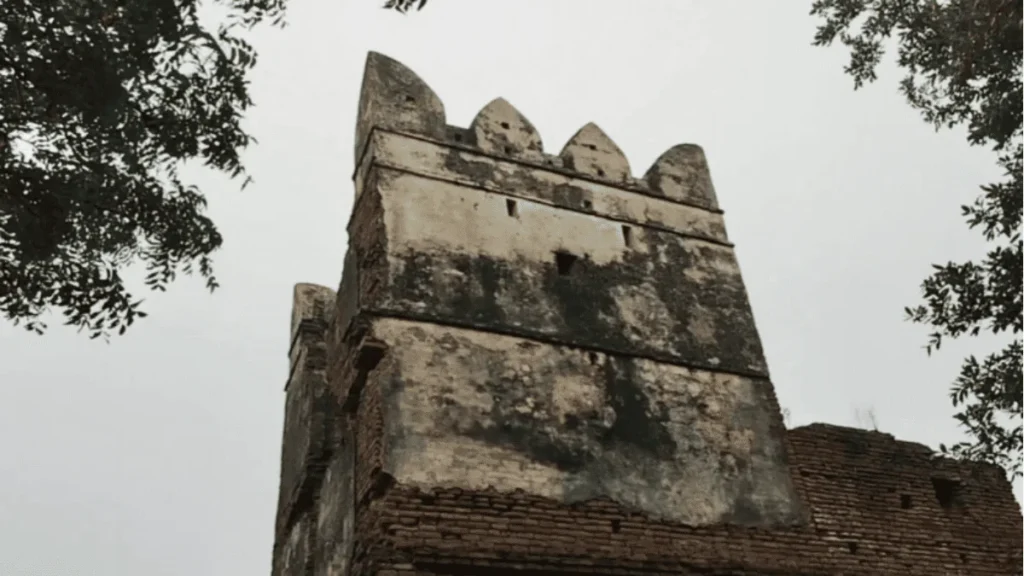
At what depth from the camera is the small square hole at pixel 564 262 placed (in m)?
8.00

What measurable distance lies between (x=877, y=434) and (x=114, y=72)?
7.07m

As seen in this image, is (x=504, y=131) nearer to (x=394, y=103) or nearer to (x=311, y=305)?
(x=394, y=103)

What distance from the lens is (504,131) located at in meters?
8.84

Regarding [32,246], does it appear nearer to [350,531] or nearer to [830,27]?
[350,531]

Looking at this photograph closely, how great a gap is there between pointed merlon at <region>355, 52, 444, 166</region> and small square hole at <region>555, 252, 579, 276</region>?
163 cm

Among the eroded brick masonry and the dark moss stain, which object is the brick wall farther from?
the dark moss stain

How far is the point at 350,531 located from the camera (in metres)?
6.57

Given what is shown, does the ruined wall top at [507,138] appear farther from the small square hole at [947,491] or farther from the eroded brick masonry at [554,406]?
the small square hole at [947,491]

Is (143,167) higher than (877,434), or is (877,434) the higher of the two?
(143,167)

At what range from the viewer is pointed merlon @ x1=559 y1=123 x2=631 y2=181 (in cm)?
905

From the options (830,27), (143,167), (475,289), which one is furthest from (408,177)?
(830,27)

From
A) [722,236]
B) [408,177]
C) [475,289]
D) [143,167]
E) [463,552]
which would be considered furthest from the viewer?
[722,236]

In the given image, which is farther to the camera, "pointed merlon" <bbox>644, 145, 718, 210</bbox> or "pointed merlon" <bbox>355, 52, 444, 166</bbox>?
"pointed merlon" <bbox>644, 145, 718, 210</bbox>

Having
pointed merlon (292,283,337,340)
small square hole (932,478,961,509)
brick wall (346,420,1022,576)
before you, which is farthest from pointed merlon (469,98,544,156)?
small square hole (932,478,961,509)
